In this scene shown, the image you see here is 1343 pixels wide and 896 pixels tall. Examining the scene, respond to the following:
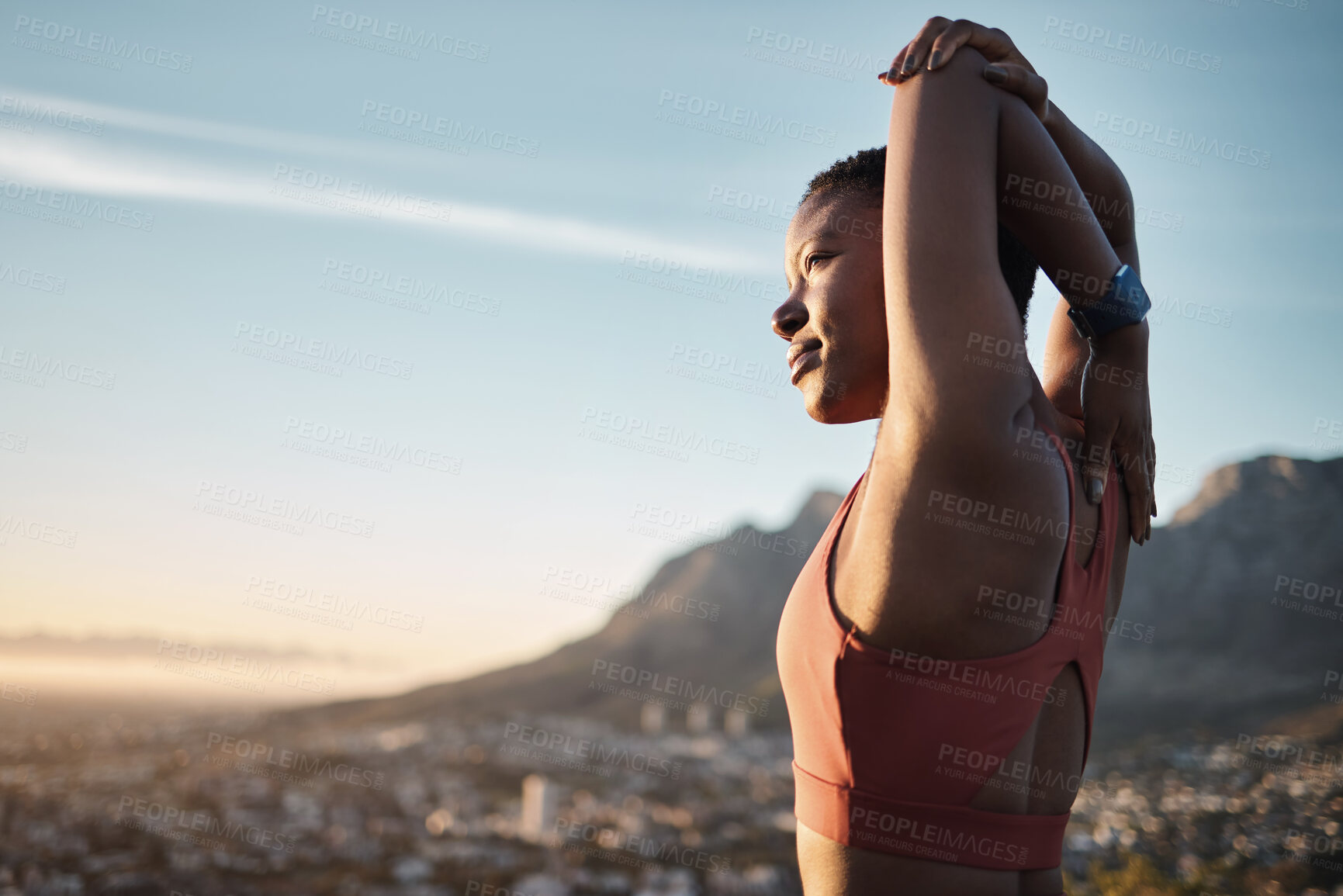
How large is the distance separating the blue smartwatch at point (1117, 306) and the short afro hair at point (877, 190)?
155 millimetres

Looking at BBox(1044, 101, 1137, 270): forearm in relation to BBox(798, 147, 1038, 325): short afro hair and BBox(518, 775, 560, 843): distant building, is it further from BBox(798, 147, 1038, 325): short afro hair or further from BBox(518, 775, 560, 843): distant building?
BBox(518, 775, 560, 843): distant building

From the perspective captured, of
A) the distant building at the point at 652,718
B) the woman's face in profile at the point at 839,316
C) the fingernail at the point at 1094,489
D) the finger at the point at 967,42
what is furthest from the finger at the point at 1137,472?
the distant building at the point at 652,718

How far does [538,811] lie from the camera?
41.0m

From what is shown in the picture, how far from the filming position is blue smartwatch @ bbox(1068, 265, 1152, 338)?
49.6 inches

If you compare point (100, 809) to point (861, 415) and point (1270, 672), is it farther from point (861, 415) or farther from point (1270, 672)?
point (1270, 672)

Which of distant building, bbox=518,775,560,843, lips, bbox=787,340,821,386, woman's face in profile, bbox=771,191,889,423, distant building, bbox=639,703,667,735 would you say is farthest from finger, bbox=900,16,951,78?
distant building, bbox=639,703,667,735

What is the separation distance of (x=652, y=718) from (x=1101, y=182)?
78.3 meters

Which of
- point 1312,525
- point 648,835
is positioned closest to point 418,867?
point 648,835

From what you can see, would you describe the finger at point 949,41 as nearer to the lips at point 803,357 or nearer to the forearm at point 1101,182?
the forearm at point 1101,182

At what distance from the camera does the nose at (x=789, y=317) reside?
1364mm

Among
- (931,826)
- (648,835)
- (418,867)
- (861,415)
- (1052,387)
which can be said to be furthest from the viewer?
(648,835)

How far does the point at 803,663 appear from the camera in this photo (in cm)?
122

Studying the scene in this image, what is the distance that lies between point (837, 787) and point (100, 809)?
4597 cm

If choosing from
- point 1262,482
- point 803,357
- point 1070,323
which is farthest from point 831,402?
point 1262,482
